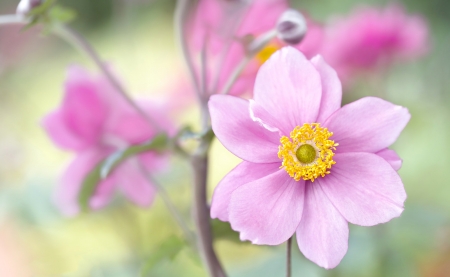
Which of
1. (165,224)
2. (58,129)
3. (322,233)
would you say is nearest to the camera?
(322,233)

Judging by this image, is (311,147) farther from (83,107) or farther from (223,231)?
(83,107)

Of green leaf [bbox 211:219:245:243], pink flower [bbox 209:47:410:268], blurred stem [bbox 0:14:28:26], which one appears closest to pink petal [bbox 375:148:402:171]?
pink flower [bbox 209:47:410:268]

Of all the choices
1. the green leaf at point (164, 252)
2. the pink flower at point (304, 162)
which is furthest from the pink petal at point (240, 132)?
the green leaf at point (164, 252)

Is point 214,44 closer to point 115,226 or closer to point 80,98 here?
point 80,98

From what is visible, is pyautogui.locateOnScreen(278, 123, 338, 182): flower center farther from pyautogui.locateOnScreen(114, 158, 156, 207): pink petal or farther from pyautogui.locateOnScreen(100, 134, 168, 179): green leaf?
pyautogui.locateOnScreen(114, 158, 156, 207): pink petal

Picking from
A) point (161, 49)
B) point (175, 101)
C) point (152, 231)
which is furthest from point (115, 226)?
point (161, 49)

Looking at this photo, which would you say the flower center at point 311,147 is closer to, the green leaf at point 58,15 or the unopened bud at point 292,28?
the unopened bud at point 292,28

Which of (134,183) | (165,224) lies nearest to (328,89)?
(134,183)
